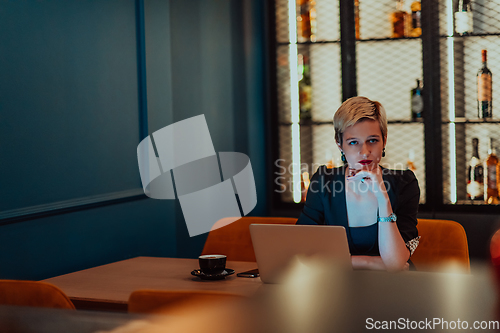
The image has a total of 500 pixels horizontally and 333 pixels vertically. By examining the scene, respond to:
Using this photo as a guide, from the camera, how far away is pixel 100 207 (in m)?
1.83

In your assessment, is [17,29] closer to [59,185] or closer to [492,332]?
[59,185]

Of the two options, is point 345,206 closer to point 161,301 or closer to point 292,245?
point 292,245

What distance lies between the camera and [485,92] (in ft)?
8.96

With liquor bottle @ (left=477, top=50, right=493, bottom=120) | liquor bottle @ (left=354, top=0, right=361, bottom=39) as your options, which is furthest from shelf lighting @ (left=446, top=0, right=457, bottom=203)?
liquor bottle @ (left=354, top=0, right=361, bottom=39)

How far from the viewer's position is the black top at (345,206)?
61.2 inches

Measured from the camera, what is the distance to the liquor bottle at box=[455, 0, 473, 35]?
2.73m

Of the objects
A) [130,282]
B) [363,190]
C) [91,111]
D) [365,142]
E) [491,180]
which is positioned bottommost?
[130,282]

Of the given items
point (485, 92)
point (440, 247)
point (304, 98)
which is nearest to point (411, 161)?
point (485, 92)

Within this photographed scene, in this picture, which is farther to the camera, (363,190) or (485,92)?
(485,92)

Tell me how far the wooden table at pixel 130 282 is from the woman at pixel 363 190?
1.05 ft

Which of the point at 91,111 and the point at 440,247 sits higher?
the point at 91,111

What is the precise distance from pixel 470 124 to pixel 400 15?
2.42 feet

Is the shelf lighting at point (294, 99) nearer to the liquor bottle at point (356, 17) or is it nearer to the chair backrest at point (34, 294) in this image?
the liquor bottle at point (356, 17)

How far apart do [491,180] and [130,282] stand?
2.08 metres
